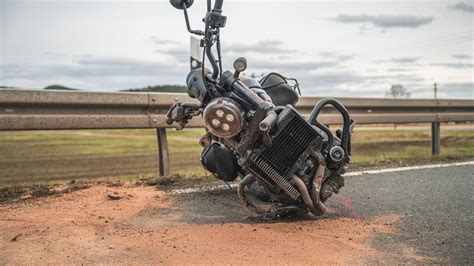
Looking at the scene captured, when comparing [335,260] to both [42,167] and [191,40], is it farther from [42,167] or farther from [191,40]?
[42,167]

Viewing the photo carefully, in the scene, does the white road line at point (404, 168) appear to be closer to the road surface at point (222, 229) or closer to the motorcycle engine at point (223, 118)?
the road surface at point (222, 229)

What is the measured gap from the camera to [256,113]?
3.92 m

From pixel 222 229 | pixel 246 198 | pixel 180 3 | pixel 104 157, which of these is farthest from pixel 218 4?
pixel 104 157

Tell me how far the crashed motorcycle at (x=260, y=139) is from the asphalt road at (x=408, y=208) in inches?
14.2

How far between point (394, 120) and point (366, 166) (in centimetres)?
214

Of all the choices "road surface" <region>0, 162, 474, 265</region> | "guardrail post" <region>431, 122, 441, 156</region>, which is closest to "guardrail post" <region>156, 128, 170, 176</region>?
"road surface" <region>0, 162, 474, 265</region>

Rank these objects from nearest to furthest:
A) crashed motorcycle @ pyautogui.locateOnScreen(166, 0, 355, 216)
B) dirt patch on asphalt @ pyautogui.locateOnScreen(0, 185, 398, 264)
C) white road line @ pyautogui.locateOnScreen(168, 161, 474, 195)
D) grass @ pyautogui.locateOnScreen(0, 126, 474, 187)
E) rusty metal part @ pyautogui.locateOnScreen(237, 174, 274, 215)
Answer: dirt patch on asphalt @ pyautogui.locateOnScreen(0, 185, 398, 264) < crashed motorcycle @ pyautogui.locateOnScreen(166, 0, 355, 216) < rusty metal part @ pyautogui.locateOnScreen(237, 174, 274, 215) < white road line @ pyautogui.locateOnScreen(168, 161, 474, 195) < grass @ pyautogui.locateOnScreen(0, 126, 474, 187)

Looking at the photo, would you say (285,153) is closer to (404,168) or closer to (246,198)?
(246,198)

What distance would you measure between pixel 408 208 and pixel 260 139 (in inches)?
73.0

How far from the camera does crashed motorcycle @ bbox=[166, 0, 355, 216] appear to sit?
12.9ft

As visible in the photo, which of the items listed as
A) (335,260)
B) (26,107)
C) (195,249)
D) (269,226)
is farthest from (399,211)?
(26,107)

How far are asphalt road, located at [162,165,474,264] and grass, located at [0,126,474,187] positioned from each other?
123 cm

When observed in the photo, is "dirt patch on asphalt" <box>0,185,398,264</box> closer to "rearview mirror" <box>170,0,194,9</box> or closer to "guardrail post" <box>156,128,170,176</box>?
"guardrail post" <box>156,128,170,176</box>

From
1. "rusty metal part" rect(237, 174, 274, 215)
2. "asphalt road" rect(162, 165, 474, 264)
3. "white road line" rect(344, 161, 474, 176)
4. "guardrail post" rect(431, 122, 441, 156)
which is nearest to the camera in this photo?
"asphalt road" rect(162, 165, 474, 264)
